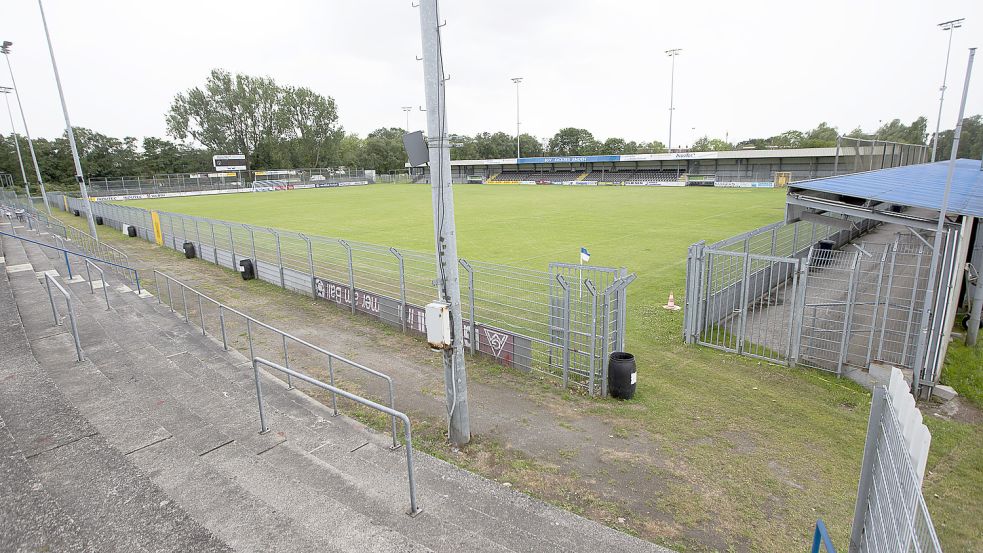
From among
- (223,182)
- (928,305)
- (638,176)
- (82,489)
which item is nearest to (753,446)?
(928,305)

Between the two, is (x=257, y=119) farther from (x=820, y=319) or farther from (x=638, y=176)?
(x=820, y=319)

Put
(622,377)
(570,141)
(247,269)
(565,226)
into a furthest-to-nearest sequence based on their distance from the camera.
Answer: (570,141) → (565,226) → (247,269) → (622,377)

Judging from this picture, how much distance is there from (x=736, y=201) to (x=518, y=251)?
29.3 m

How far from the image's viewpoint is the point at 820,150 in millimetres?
55812

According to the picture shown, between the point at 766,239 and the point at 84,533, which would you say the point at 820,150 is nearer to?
the point at 766,239

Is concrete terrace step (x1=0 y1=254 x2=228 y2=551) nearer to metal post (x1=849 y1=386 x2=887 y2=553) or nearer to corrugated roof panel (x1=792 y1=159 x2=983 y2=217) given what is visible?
metal post (x1=849 y1=386 x2=887 y2=553)

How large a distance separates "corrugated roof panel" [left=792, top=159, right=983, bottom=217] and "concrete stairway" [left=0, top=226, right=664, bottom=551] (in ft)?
31.4

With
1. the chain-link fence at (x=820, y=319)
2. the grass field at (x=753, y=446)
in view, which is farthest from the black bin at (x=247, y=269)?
the chain-link fence at (x=820, y=319)

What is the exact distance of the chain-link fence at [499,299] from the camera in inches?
322

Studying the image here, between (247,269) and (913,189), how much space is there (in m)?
18.6

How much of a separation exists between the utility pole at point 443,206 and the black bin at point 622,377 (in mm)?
2580

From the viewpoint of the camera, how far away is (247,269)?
640 inches

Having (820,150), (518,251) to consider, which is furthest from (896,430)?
(820,150)

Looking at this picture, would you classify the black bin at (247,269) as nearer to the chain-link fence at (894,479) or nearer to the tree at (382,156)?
the chain-link fence at (894,479)
